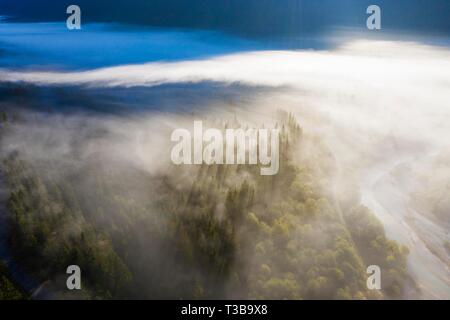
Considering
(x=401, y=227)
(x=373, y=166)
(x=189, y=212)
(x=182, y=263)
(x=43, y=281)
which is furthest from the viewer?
(x=373, y=166)

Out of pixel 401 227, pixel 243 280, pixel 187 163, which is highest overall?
pixel 187 163

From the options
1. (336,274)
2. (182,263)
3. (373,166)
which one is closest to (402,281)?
(336,274)

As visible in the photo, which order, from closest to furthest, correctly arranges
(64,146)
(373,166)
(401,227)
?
(401,227) < (64,146) < (373,166)

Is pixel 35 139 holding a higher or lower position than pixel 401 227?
higher

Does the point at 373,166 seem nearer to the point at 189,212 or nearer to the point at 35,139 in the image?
the point at 189,212

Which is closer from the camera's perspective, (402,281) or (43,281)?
(43,281)

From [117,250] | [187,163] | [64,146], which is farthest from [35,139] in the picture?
[117,250]

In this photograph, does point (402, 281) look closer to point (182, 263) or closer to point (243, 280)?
point (243, 280)

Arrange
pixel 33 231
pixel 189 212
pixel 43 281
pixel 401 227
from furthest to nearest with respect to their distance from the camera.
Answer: pixel 401 227
pixel 189 212
pixel 33 231
pixel 43 281
